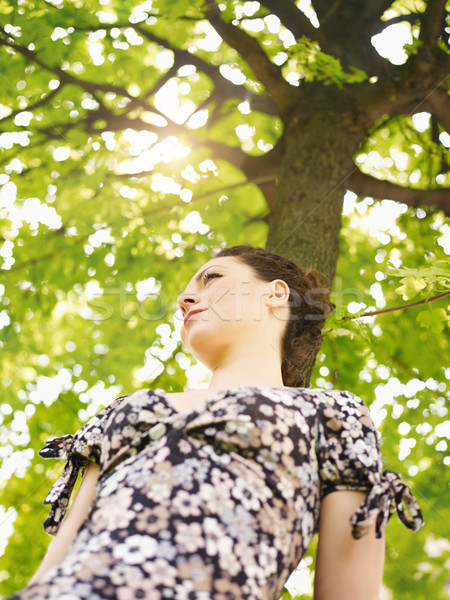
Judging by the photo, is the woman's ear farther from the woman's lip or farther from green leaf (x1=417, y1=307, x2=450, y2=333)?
green leaf (x1=417, y1=307, x2=450, y2=333)

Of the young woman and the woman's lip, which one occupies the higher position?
the woman's lip

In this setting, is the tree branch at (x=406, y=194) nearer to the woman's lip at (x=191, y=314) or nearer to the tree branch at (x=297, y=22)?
the tree branch at (x=297, y=22)

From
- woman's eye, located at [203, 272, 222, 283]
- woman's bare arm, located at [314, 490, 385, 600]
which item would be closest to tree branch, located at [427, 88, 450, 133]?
woman's eye, located at [203, 272, 222, 283]

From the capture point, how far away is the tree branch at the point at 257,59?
4.25m

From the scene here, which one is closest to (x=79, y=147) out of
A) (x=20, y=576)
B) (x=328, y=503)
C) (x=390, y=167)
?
(x=390, y=167)

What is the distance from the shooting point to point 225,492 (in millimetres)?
1551

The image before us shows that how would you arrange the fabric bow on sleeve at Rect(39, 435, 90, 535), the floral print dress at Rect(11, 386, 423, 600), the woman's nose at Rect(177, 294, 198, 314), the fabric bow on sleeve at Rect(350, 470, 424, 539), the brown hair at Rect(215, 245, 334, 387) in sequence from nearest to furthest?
the floral print dress at Rect(11, 386, 423, 600)
the fabric bow on sleeve at Rect(350, 470, 424, 539)
the fabric bow on sleeve at Rect(39, 435, 90, 535)
the woman's nose at Rect(177, 294, 198, 314)
the brown hair at Rect(215, 245, 334, 387)

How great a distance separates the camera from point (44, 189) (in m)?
5.14

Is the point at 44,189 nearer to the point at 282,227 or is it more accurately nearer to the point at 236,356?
the point at 282,227

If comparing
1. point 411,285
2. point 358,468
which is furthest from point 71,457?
point 411,285

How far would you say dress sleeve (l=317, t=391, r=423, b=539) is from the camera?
5.54ft

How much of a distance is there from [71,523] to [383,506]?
1083 mm

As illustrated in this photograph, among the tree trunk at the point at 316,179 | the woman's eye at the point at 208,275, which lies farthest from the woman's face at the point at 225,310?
the tree trunk at the point at 316,179

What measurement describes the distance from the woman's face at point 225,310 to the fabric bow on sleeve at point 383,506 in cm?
78
